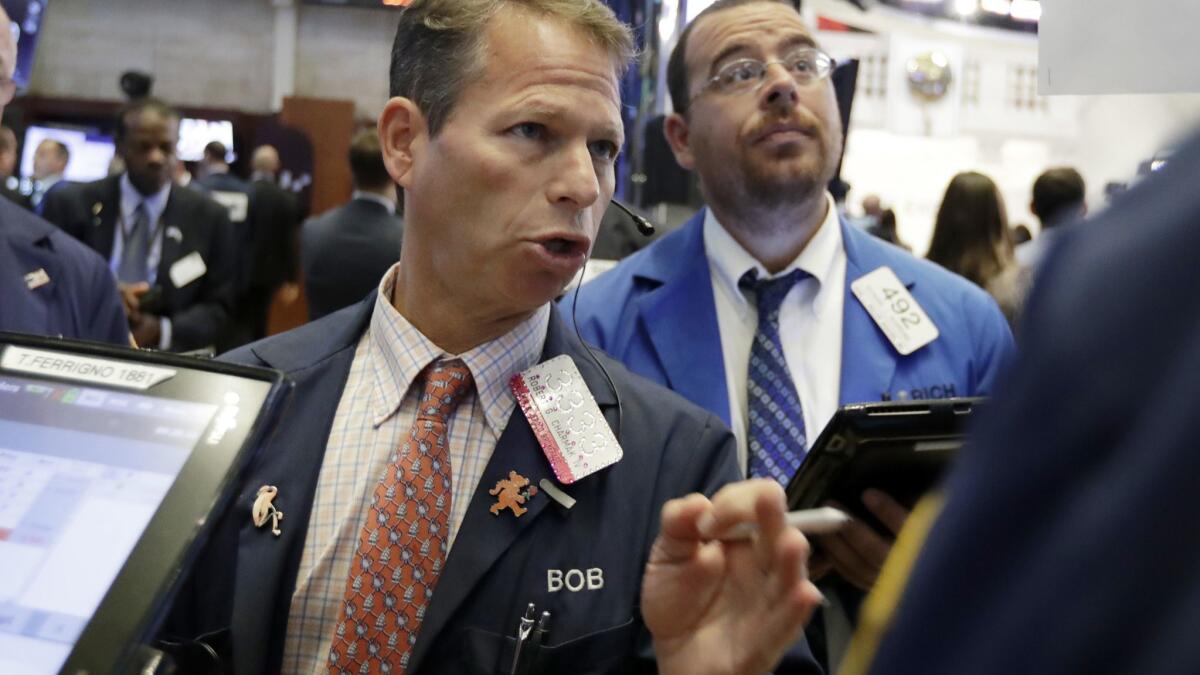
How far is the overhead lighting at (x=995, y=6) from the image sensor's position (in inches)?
502

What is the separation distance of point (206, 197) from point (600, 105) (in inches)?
148

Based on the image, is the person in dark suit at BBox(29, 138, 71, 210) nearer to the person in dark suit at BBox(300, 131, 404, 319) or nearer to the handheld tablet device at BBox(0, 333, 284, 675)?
the person in dark suit at BBox(300, 131, 404, 319)

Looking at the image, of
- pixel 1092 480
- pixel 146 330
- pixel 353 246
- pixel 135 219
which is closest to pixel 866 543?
pixel 1092 480

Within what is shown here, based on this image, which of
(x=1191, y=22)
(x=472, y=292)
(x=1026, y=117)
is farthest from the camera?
(x=1026, y=117)

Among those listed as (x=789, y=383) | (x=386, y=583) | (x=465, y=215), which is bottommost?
(x=386, y=583)

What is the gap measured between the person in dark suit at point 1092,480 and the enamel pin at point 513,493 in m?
1.00

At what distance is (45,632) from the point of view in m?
0.93

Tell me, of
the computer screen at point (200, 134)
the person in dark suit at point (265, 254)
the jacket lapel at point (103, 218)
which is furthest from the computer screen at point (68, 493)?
the computer screen at point (200, 134)

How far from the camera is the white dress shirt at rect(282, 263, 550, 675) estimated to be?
142cm

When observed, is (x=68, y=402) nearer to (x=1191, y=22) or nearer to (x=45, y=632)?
(x=45, y=632)

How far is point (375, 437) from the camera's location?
1.52 metres

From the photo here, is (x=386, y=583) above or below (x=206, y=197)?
below

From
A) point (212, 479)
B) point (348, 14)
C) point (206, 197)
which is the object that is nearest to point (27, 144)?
point (348, 14)

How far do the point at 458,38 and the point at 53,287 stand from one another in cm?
99
